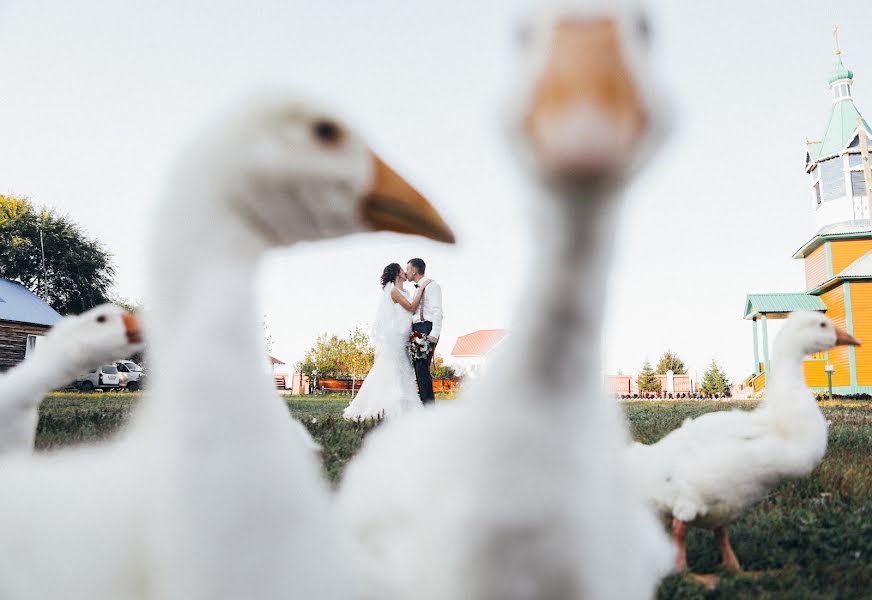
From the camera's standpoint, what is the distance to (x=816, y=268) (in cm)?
3653

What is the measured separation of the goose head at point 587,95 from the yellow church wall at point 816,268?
3835 cm

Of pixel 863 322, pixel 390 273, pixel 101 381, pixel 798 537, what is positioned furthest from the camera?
pixel 101 381

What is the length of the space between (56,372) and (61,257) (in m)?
45.4

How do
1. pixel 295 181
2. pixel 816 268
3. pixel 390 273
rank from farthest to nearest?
1. pixel 816 268
2. pixel 390 273
3. pixel 295 181

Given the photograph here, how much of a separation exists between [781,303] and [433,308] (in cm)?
2844

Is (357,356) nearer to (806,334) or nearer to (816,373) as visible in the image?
(816,373)

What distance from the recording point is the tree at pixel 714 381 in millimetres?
45000

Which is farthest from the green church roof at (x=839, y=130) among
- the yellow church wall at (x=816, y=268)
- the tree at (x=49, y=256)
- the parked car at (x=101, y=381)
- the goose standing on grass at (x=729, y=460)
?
the tree at (x=49, y=256)

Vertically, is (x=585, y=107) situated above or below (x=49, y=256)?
below

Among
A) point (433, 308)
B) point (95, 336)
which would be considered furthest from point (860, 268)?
point (95, 336)

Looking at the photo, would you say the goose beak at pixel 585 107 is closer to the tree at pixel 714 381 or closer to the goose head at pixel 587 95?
the goose head at pixel 587 95

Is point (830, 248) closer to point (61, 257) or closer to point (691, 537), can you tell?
point (691, 537)

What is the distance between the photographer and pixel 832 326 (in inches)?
207

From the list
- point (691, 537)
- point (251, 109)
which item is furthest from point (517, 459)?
point (691, 537)
